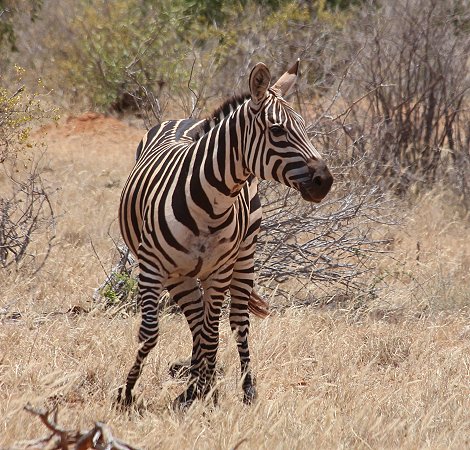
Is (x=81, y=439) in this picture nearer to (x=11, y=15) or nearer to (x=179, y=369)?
(x=179, y=369)

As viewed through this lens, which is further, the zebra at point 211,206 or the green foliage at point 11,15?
the green foliage at point 11,15

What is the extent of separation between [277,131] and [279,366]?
167 centimetres

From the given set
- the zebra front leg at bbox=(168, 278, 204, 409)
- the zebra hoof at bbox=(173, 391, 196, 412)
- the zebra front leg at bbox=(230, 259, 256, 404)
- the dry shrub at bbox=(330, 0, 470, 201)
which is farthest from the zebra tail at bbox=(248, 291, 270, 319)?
the dry shrub at bbox=(330, 0, 470, 201)

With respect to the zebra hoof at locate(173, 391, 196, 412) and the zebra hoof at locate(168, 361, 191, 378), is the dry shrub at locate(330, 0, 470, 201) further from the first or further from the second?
the zebra hoof at locate(173, 391, 196, 412)

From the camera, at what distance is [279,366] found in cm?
594

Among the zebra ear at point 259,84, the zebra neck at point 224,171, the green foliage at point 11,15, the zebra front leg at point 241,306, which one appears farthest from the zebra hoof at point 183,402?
the green foliage at point 11,15

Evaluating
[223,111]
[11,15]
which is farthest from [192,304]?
[11,15]

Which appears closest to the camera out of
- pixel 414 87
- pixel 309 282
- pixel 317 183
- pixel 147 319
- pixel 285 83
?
pixel 317 183

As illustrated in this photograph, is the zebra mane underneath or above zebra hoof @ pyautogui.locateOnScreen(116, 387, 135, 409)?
above

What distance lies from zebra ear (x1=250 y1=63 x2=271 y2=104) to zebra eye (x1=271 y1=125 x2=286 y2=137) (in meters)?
0.21

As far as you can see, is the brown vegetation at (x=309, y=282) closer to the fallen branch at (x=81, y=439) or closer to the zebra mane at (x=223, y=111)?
the fallen branch at (x=81, y=439)

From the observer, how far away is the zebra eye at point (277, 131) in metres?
4.86

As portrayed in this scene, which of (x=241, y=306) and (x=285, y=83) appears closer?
(x=285, y=83)

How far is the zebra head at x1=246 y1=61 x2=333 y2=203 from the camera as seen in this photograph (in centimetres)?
466
